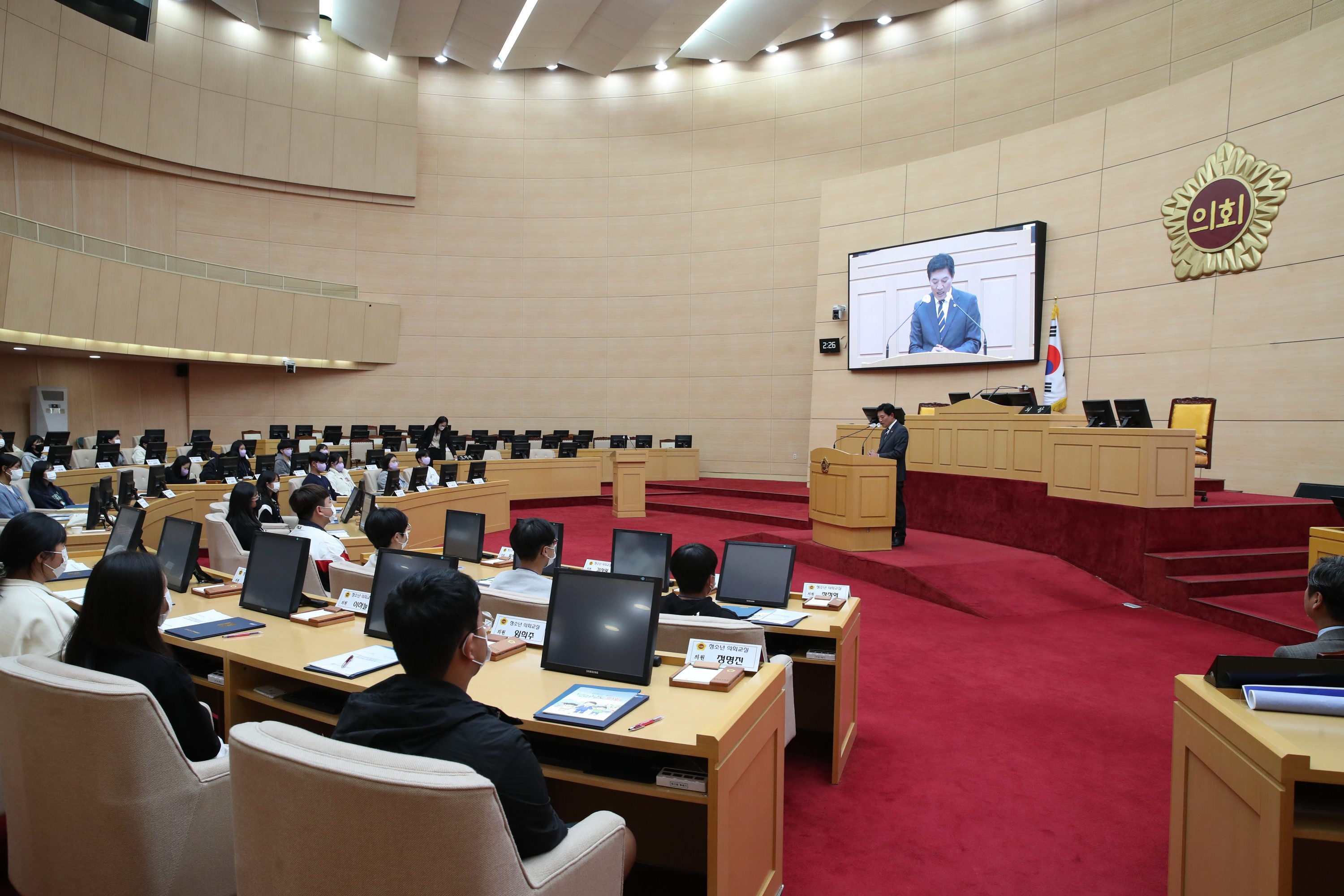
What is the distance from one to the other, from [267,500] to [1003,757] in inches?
205

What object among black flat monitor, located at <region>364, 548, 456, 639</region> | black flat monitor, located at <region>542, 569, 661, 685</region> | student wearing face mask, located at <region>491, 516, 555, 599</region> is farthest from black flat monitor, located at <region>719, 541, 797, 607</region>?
black flat monitor, located at <region>364, 548, 456, 639</region>

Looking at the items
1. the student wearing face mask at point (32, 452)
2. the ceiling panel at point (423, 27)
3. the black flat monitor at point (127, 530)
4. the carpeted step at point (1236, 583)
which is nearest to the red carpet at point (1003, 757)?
the carpeted step at point (1236, 583)

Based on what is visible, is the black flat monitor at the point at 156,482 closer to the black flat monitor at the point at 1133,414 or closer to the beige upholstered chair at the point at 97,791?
the beige upholstered chair at the point at 97,791

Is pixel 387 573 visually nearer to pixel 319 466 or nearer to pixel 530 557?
pixel 530 557

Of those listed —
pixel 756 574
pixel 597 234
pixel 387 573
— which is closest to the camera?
pixel 387 573

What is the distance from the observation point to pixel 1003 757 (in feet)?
11.0

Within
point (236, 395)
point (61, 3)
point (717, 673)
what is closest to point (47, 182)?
point (61, 3)

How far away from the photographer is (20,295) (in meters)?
10.1

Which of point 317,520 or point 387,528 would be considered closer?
point 387,528

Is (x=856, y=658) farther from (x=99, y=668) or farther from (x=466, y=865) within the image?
(x=99, y=668)

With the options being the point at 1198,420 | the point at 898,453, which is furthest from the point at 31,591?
the point at 1198,420

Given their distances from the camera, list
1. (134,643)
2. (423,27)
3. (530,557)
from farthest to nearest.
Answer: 1. (423,27)
2. (530,557)
3. (134,643)

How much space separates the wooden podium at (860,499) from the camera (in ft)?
23.4

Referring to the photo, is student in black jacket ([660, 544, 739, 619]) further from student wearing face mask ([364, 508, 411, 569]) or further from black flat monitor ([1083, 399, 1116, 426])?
black flat monitor ([1083, 399, 1116, 426])
